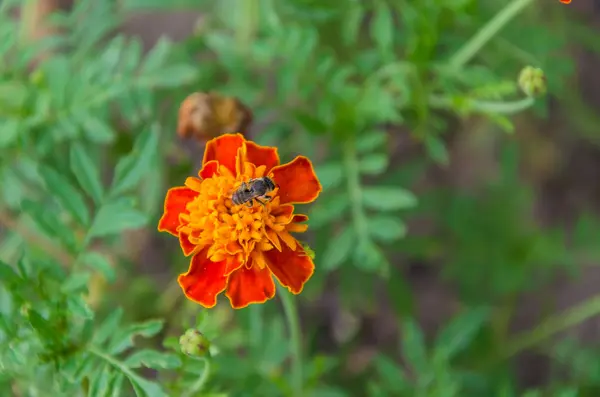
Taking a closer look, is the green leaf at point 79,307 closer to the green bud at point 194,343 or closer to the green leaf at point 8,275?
the green leaf at point 8,275

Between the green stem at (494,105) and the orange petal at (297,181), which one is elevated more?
the green stem at (494,105)

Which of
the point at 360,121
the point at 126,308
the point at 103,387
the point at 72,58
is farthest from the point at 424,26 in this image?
the point at 126,308

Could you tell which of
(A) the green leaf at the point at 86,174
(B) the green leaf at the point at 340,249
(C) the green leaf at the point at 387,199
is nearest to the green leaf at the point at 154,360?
(A) the green leaf at the point at 86,174

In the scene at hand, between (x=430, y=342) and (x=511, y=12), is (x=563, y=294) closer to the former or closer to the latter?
(x=430, y=342)

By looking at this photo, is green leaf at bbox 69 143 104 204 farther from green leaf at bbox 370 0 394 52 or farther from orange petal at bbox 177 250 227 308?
green leaf at bbox 370 0 394 52

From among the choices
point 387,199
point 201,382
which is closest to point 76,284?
point 201,382

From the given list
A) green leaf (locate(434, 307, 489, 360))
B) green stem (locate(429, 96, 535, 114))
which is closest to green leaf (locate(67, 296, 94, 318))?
green stem (locate(429, 96, 535, 114))
